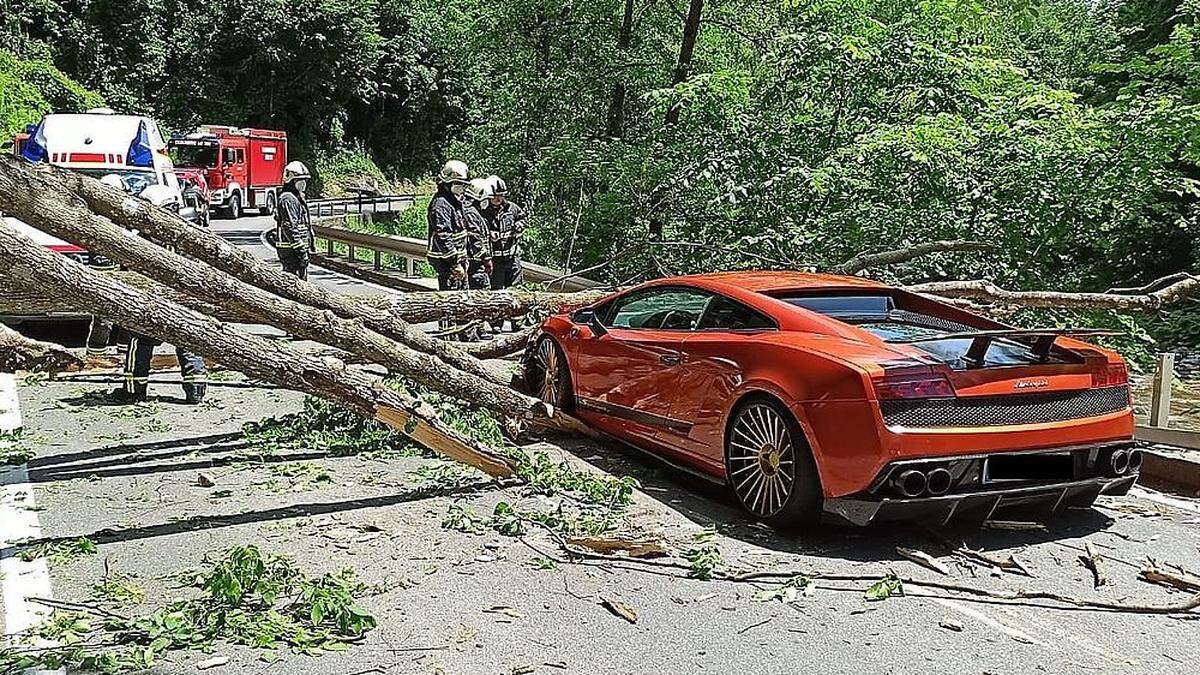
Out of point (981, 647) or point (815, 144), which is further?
point (815, 144)

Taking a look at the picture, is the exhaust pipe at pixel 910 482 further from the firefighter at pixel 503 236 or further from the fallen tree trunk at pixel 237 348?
the firefighter at pixel 503 236

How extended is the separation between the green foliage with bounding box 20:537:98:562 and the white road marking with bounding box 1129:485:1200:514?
20.0 feet

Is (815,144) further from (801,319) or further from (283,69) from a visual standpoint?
(283,69)

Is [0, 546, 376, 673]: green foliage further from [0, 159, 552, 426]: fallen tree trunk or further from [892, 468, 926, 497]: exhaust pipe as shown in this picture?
[892, 468, 926, 497]: exhaust pipe

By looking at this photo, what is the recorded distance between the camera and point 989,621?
497cm

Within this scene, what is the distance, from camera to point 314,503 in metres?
6.84

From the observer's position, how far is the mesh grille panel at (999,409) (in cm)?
568

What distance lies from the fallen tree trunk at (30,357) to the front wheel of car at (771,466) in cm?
766

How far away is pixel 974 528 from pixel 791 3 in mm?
12280

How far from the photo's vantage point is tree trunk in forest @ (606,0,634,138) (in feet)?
71.1

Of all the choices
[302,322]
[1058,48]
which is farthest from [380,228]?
[302,322]

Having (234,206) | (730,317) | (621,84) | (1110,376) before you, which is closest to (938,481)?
(1110,376)

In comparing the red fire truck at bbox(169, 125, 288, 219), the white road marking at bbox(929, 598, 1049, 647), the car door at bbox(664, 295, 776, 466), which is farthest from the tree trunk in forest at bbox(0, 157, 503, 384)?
the red fire truck at bbox(169, 125, 288, 219)

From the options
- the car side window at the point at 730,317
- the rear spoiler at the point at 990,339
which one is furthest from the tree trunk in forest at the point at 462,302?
the rear spoiler at the point at 990,339
